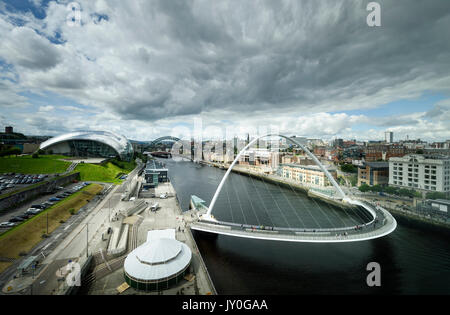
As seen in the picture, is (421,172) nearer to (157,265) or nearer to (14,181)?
(157,265)

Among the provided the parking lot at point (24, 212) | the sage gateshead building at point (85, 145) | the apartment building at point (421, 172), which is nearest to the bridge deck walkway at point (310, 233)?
the parking lot at point (24, 212)

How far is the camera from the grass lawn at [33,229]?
9.31 meters

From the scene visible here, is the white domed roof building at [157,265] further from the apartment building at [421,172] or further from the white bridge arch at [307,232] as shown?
the apartment building at [421,172]

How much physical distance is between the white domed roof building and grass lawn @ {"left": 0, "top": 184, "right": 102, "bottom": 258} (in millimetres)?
6097

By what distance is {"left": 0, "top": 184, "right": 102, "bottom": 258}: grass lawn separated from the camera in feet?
30.6

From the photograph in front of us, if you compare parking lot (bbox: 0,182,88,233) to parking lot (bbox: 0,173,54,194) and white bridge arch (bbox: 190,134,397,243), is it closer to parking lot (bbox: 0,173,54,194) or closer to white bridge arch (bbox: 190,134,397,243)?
parking lot (bbox: 0,173,54,194)

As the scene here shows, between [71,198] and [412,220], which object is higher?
[71,198]

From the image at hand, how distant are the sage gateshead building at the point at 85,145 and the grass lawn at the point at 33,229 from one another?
82.5ft

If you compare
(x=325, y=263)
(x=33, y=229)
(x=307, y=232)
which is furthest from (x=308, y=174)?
(x=33, y=229)

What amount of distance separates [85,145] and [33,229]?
31.9 meters

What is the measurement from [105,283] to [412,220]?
24.7m
